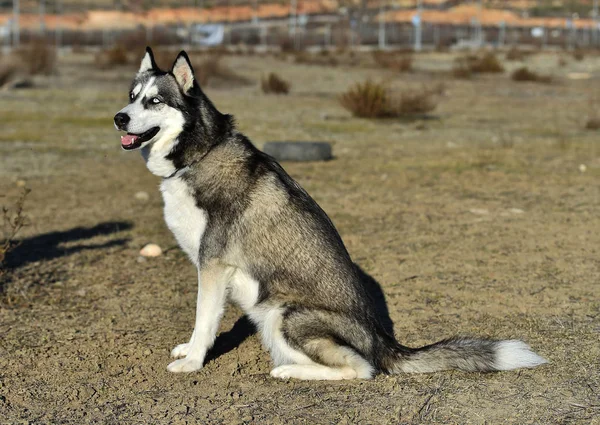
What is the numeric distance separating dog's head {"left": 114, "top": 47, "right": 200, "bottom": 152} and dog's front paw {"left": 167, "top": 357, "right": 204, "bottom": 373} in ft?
4.10

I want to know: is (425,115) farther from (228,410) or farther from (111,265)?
(228,410)

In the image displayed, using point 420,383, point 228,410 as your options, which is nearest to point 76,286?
point 228,410

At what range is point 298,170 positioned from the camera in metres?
11.1

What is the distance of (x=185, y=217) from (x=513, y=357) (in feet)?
6.55

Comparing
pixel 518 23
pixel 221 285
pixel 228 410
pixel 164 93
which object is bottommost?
pixel 228 410

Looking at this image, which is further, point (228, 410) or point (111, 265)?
point (111, 265)

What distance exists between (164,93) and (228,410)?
1880mm

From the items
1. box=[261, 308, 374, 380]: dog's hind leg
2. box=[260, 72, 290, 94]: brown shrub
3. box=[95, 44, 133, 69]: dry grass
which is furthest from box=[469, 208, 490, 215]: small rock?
box=[95, 44, 133, 69]: dry grass

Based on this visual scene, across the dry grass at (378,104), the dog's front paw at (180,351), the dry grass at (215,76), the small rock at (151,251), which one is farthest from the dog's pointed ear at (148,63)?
the dry grass at (215,76)

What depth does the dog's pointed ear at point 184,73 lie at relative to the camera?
486 centimetres

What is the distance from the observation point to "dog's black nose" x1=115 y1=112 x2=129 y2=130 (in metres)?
4.71

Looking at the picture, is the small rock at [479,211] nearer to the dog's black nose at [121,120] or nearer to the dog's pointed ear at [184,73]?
the dog's pointed ear at [184,73]

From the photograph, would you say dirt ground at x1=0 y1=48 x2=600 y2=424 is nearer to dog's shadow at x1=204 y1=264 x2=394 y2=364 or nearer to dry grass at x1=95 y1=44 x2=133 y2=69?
dog's shadow at x1=204 y1=264 x2=394 y2=364

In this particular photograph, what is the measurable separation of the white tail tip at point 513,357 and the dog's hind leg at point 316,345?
705 mm
